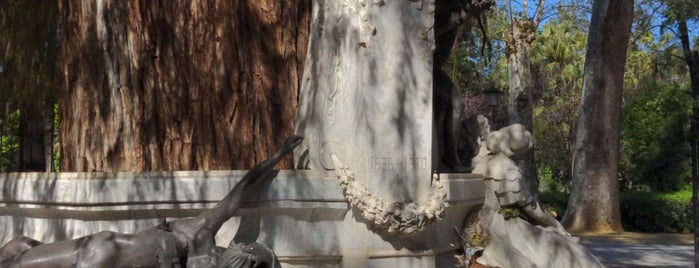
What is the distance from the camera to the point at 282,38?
650 cm

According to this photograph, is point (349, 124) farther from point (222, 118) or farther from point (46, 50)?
point (46, 50)

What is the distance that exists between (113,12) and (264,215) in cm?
209

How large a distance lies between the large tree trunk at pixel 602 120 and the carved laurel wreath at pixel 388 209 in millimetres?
15866

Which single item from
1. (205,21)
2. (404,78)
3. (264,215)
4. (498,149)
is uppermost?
(205,21)

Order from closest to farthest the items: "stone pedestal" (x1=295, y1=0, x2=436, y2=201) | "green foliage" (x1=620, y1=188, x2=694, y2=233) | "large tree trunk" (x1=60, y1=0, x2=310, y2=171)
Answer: "stone pedestal" (x1=295, y1=0, x2=436, y2=201), "large tree trunk" (x1=60, y1=0, x2=310, y2=171), "green foliage" (x1=620, y1=188, x2=694, y2=233)

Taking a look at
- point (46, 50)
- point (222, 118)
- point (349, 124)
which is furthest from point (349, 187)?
point (46, 50)

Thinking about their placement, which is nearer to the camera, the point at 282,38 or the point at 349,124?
the point at 349,124

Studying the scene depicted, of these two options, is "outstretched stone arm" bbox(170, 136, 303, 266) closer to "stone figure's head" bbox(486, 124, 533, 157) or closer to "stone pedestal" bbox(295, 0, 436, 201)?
"stone pedestal" bbox(295, 0, 436, 201)

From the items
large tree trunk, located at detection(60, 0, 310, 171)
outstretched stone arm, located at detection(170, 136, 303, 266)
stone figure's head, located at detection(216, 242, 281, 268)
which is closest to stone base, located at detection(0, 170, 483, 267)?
outstretched stone arm, located at detection(170, 136, 303, 266)

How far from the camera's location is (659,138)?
26.6 m

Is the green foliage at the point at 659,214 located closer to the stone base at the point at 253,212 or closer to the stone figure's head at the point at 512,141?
the stone figure's head at the point at 512,141

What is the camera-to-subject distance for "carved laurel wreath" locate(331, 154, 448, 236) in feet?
17.7

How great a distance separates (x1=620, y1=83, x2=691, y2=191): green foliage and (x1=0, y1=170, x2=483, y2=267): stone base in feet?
71.7

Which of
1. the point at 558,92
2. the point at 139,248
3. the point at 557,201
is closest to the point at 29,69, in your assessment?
the point at 139,248
